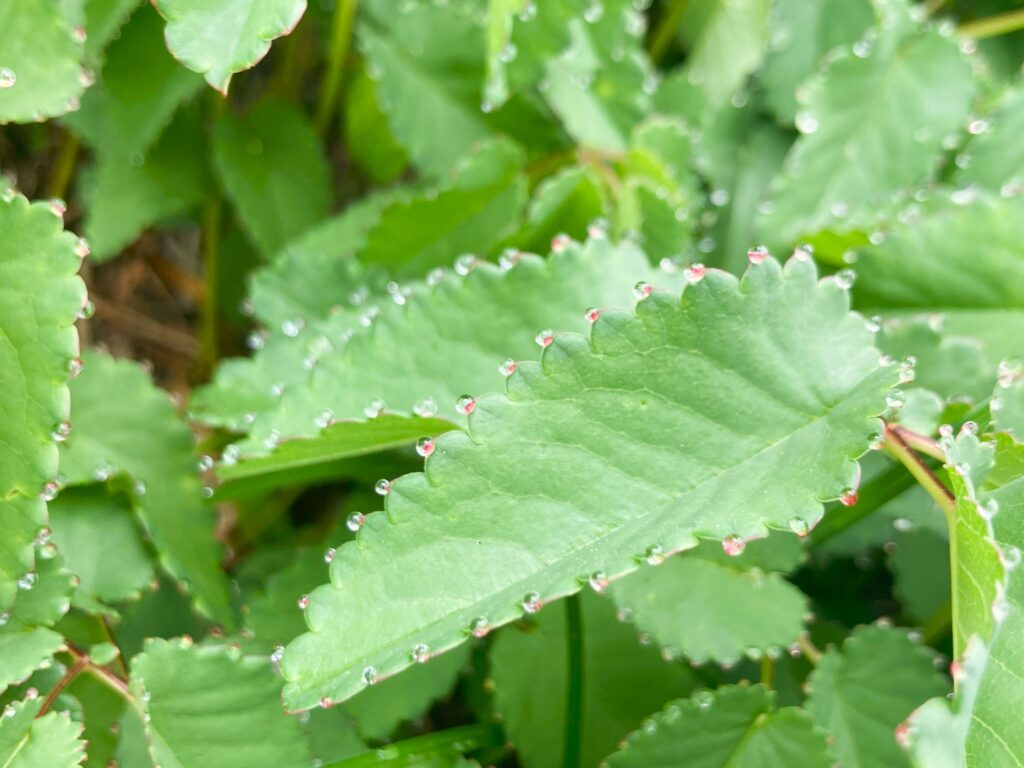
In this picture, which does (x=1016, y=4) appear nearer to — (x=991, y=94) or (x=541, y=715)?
(x=991, y=94)

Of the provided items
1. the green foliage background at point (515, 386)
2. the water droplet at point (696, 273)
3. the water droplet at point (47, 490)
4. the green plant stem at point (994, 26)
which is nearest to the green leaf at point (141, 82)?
the green foliage background at point (515, 386)

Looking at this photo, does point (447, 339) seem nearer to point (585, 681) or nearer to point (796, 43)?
point (585, 681)

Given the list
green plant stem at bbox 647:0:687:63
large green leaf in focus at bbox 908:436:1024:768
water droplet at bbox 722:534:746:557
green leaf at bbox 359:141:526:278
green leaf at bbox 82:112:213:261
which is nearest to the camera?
large green leaf in focus at bbox 908:436:1024:768

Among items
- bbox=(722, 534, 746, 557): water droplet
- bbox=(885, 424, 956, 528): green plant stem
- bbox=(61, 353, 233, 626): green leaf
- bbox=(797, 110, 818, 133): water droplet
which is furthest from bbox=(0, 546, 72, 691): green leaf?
bbox=(797, 110, 818, 133): water droplet

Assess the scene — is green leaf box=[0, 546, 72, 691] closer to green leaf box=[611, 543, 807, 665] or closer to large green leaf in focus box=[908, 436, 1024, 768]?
green leaf box=[611, 543, 807, 665]

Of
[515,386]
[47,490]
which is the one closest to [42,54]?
[47,490]

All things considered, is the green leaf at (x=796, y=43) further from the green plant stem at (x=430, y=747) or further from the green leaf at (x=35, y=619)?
the green leaf at (x=35, y=619)
